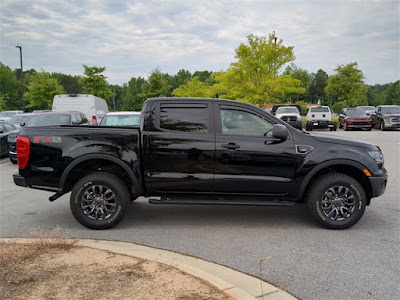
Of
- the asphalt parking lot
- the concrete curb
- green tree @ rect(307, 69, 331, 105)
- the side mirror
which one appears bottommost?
the asphalt parking lot

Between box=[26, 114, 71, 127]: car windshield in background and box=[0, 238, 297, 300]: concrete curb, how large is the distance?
8.49 meters

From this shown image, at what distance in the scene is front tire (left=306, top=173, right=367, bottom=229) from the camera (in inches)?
209

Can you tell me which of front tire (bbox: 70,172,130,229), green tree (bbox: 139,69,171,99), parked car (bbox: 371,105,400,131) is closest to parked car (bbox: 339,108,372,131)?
parked car (bbox: 371,105,400,131)

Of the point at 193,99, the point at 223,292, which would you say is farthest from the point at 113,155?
the point at 223,292

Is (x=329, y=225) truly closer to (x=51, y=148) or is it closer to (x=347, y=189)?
(x=347, y=189)

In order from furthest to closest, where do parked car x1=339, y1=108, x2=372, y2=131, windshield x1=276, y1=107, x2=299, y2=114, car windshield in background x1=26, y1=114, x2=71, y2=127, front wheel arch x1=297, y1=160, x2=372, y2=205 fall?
parked car x1=339, y1=108, x2=372, y2=131 < windshield x1=276, y1=107, x2=299, y2=114 < car windshield in background x1=26, y1=114, x2=71, y2=127 < front wheel arch x1=297, y1=160, x2=372, y2=205

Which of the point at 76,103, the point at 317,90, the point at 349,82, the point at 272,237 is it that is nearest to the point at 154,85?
the point at 349,82

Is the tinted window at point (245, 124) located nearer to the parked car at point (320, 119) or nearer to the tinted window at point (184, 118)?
the tinted window at point (184, 118)

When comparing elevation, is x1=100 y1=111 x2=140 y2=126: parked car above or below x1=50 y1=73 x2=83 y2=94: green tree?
below

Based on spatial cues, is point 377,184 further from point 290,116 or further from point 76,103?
point 290,116

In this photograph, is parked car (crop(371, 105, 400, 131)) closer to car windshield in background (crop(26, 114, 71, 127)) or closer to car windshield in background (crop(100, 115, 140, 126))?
car windshield in background (crop(100, 115, 140, 126))

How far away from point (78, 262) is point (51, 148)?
217cm

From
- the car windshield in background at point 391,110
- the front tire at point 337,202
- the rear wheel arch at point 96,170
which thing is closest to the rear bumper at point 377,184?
the front tire at point 337,202

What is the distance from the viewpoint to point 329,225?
5344mm
